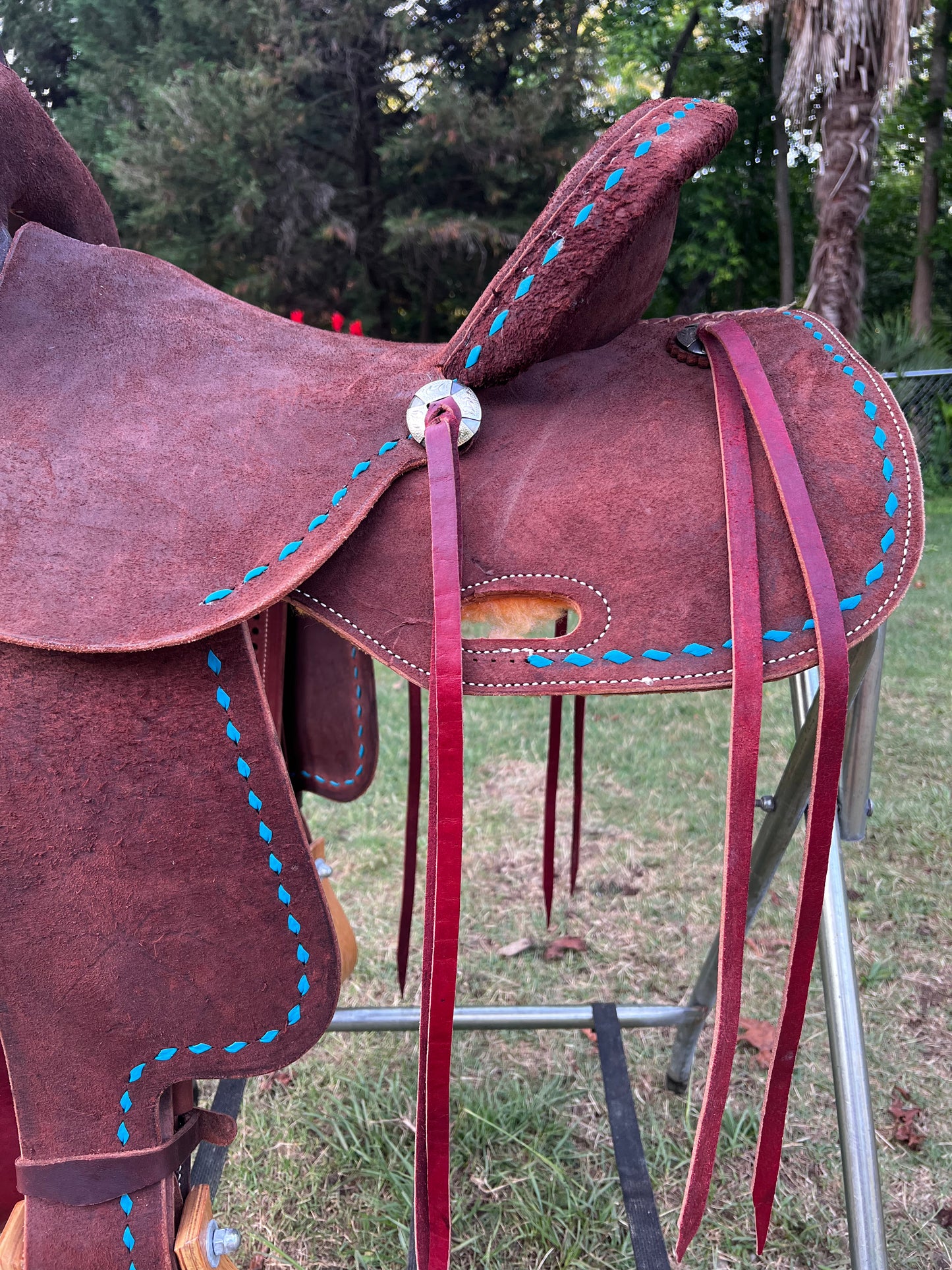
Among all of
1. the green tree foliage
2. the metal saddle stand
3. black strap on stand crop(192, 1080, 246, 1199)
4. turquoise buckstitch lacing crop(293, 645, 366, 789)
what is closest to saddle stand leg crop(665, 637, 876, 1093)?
the metal saddle stand

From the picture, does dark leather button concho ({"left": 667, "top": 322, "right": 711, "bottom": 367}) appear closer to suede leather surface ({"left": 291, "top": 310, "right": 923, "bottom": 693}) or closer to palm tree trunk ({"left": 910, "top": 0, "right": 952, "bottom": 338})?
suede leather surface ({"left": 291, "top": 310, "right": 923, "bottom": 693})

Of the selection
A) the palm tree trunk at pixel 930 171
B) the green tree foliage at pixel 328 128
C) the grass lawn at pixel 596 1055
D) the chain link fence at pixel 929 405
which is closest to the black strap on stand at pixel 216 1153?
the grass lawn at pixel 596 1055

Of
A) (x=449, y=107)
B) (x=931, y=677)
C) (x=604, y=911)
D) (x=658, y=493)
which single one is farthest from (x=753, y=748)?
(x=449, y=107)

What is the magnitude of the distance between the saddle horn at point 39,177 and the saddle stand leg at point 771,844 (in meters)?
0.89

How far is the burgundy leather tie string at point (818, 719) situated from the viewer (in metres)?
0.53

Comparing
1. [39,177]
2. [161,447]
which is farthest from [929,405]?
[161,447]

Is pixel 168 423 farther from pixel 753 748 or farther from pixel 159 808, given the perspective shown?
pixel 753 748

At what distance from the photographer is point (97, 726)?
571 mm

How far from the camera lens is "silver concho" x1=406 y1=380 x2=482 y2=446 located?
614mm

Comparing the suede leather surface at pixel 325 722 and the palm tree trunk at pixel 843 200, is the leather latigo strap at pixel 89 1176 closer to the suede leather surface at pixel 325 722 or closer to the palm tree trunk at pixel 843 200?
the suede leather surface at pixel 325 722

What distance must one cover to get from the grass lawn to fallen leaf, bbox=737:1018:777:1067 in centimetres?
2

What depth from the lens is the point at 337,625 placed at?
23.1 inches

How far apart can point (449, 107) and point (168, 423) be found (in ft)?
20.6

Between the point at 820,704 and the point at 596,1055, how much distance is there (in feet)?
3.83
